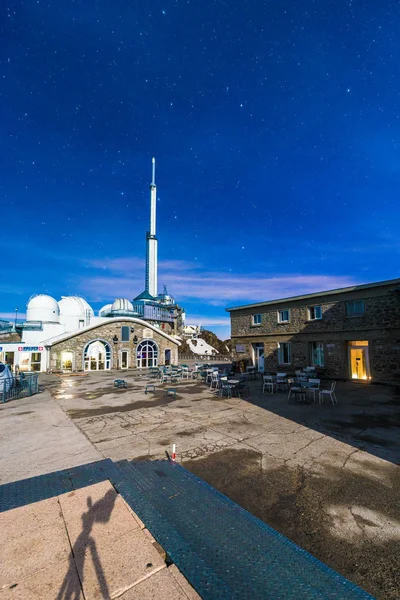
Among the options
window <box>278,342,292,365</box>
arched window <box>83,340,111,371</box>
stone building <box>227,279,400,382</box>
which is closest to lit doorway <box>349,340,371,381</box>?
stone building <box>227,279,400,382</box>

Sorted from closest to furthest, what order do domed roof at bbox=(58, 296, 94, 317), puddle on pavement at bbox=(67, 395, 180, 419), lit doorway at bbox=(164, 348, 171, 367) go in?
puddle on pavement at bbox=(67, 395, 180, 419)
lit doorway at bbox=(164, 348, 171, 367)
domed roof at bbox=(58, 296, 94, 317)

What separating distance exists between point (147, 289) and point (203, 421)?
61.8m

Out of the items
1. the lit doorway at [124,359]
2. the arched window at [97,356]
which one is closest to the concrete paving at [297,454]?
the arched window at [97,356]

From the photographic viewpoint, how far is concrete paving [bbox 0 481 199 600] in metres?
2.63

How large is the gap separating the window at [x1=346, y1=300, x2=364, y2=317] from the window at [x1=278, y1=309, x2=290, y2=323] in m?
4.69

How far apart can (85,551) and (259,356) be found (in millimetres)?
22760

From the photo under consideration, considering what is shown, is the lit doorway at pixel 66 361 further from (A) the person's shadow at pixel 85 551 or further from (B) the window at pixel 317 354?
(A) the person's shadow at pixel 85 551

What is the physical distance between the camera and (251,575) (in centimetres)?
290

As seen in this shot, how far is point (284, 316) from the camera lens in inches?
904

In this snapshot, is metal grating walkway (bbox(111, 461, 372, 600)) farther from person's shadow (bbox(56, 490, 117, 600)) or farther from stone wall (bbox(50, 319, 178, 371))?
stone wall (bbox(50, 319, 178, 371))

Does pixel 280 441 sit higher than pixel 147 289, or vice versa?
pixel 147 289

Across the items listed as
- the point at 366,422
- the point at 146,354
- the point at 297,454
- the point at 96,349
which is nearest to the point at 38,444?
the point at 297,454

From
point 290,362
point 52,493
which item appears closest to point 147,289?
point 290,362

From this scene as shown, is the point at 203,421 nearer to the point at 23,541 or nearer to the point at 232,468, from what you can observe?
the point at 232,468
